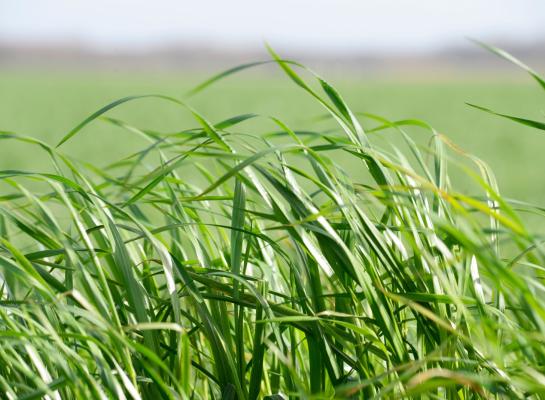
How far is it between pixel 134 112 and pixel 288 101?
3.67 metres

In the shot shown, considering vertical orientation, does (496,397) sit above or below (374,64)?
above

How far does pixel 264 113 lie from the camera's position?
1369 centimetres

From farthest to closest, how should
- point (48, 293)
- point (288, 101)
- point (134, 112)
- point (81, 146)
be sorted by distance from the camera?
point (288, 101) < point (134, 112) < point (81, 146) < point (48, 293)

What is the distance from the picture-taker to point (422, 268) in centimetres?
81

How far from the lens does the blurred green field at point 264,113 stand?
8852mm

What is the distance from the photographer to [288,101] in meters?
16.4

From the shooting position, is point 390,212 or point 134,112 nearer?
point 390,212

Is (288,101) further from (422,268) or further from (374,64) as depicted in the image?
(374,64)

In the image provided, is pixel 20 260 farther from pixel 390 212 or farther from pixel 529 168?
pixel 529 168

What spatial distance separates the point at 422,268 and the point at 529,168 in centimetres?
782

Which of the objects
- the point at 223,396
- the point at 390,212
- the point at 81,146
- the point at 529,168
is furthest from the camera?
the point at 81,146

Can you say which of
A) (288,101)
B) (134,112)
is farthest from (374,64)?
(134,112)

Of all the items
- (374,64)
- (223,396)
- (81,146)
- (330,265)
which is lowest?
(374,64)

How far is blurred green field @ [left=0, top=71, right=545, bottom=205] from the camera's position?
8852 millimetres
